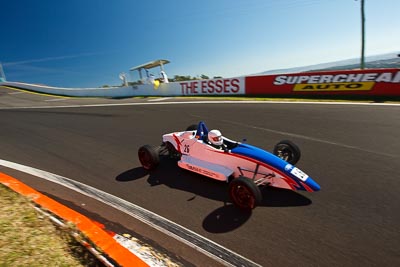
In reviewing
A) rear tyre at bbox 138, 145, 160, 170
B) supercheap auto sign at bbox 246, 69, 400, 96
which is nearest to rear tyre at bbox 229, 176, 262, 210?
rear tyre at bbox 138, 145, 160, 170

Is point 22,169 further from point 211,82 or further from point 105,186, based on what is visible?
point 211,82

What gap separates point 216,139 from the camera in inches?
186

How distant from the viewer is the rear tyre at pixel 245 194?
373cm

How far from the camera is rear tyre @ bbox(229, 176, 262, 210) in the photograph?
3726 millimetres

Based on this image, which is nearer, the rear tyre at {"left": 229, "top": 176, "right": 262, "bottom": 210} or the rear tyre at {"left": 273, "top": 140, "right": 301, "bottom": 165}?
the rear tyre at {"left": 229, "top": 176, "right": 262, "bottom": 210}

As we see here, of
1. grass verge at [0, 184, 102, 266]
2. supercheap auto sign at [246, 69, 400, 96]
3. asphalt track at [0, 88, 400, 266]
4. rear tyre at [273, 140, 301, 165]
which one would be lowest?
asphalt track at [0, 88, 400, 266]

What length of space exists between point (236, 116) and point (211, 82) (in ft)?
28.2

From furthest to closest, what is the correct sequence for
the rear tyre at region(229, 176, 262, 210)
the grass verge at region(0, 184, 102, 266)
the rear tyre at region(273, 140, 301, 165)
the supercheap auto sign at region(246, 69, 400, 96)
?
the supercheap auto sign at region(246, 69, 400, 96) < the rear tyre at region(273, 140, 301, 165) < the rear tyre at region(229, 176, 262, 210) < the grass verge at region(0, 184, 102, 266)

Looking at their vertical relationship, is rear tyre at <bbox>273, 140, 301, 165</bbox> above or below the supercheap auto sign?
below

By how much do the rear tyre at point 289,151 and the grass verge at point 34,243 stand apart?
386cm

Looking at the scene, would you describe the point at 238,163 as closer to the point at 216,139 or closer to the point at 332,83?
the point at 216,139

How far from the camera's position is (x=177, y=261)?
2.93 m

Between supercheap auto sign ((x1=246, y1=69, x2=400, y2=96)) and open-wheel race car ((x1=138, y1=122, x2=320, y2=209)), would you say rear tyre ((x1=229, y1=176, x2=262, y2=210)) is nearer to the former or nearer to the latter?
open-wheel race car ((x1=138, y1=122, x2=320, y2=209))

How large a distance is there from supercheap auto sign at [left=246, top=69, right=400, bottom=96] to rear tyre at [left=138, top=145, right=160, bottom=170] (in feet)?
36.4
